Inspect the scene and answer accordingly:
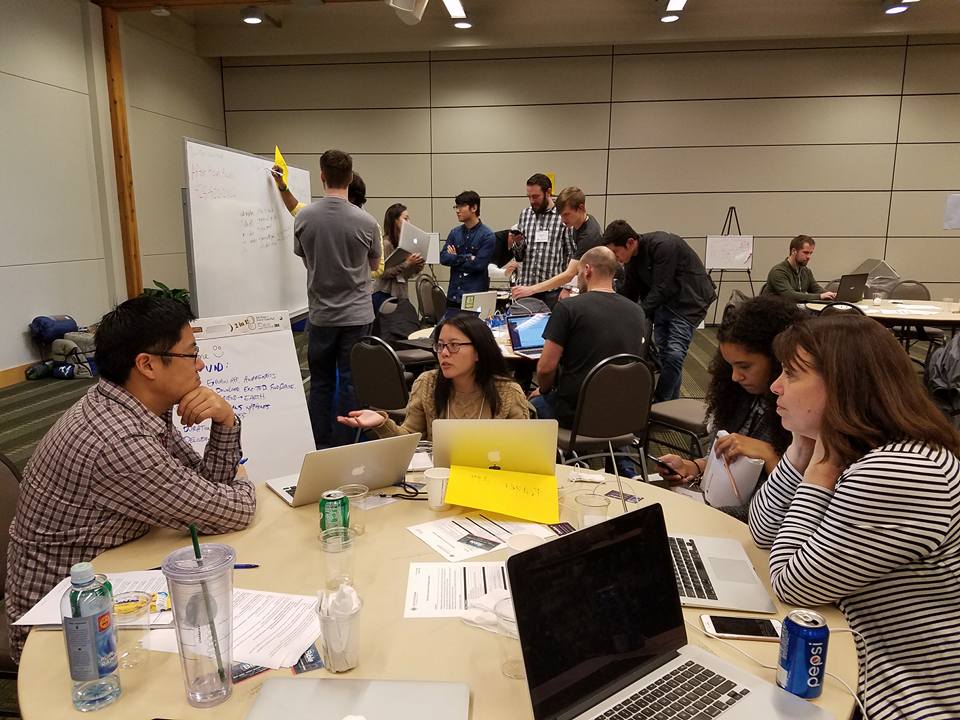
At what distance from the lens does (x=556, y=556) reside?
1040mm

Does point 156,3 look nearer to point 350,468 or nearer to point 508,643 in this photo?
point 350,468

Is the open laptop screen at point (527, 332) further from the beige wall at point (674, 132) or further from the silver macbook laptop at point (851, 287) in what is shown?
the beige wall at point (674, 132)

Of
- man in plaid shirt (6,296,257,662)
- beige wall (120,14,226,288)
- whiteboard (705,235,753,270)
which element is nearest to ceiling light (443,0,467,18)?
beige wall (120,14,226,288)

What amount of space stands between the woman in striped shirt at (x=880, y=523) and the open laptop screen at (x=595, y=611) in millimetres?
342

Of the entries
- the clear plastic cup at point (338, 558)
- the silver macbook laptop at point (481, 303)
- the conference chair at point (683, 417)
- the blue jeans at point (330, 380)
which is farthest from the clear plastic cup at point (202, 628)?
the silver macbook laptop at point (481, 303)

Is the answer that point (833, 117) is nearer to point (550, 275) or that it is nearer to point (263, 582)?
point (550, 275)

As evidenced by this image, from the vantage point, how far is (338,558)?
140cm

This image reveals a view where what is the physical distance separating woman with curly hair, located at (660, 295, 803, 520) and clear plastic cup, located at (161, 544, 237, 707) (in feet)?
4.80

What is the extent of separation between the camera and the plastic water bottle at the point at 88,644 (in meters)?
1.05

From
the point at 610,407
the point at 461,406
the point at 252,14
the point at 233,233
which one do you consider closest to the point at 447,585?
the point at 461,406

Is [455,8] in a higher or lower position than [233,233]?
higher

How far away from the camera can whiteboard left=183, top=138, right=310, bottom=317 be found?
3518mm

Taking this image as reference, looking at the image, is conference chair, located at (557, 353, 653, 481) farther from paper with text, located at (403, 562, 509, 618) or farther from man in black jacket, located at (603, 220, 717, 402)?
man in black jacket, located at (603, 220, 717, 402)

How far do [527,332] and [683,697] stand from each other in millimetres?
3039
